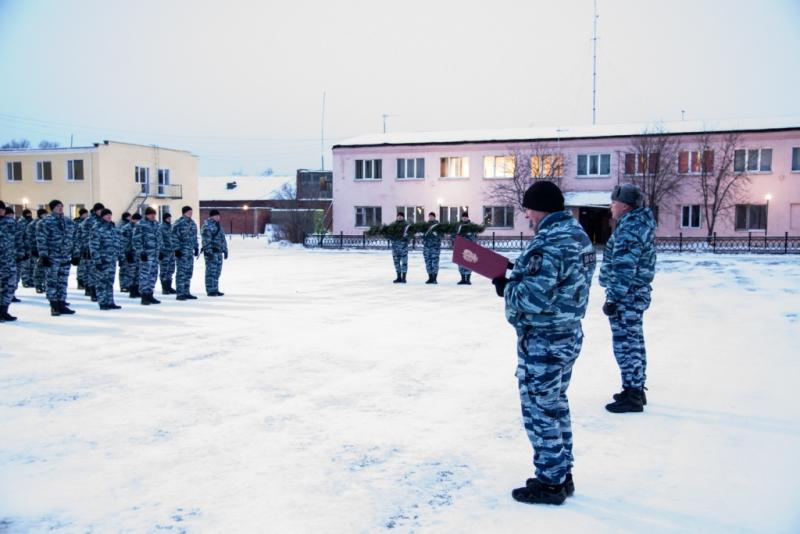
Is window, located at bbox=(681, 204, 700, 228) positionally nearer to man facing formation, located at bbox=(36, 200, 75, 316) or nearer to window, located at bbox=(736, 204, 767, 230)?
window, located at bbox=(736, 204, 767, 230)

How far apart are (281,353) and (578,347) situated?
17.5ft

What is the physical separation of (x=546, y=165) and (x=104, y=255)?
31900 mm

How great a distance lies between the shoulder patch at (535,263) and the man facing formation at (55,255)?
34.7 feet

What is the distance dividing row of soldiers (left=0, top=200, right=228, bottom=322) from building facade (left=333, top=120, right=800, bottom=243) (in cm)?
2320

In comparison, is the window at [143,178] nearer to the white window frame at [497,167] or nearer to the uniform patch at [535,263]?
the white window frame at [497,167]

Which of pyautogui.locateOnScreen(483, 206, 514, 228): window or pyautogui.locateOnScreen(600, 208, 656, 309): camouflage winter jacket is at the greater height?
pyautogui.locateOnScreen(483, 206, 514, 228): window

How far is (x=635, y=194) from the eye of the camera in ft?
19.4

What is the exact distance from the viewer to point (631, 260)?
19.1ft

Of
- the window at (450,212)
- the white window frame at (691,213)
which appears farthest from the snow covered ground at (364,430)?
the window at (450,212)

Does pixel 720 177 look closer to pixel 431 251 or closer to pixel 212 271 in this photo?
pixel 431 251

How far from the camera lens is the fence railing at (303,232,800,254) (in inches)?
1281

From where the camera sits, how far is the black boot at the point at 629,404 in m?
6.04

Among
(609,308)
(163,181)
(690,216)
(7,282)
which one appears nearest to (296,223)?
(163,181)

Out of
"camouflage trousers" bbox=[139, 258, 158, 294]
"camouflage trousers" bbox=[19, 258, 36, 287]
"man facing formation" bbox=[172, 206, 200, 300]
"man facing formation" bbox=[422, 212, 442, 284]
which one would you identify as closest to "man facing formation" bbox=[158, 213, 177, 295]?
"man facing formation" bbox=[172, 206, 200, 300]
